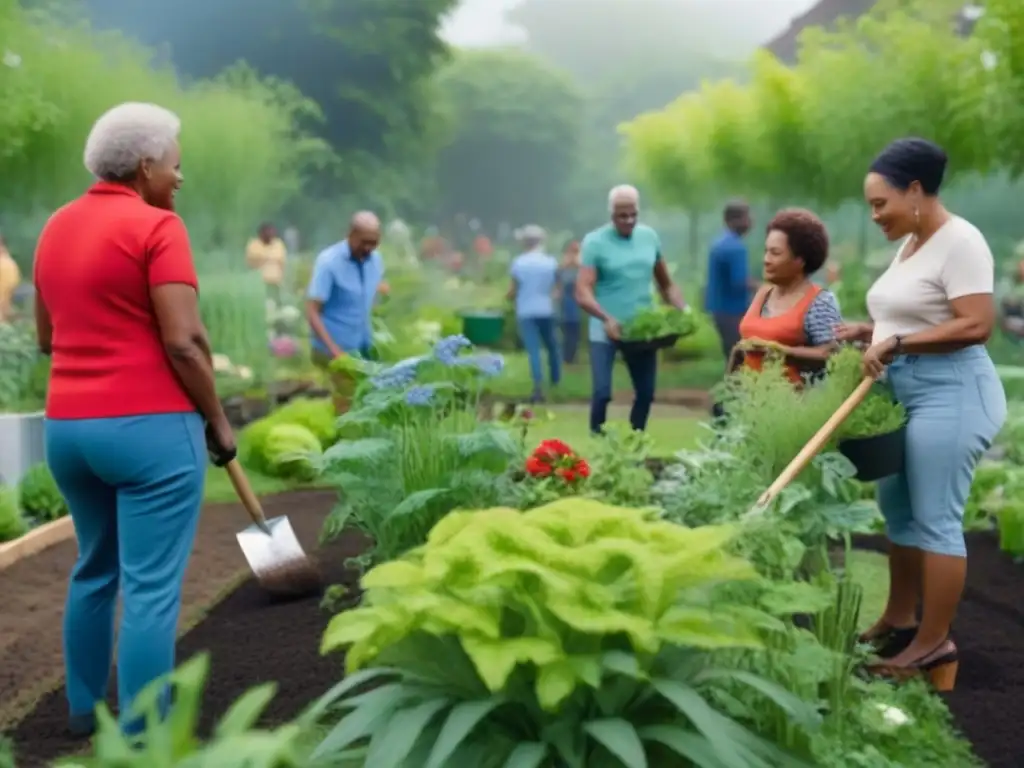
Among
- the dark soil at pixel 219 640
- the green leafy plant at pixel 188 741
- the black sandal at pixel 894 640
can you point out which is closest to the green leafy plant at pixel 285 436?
the dark soil at pixel 219 640

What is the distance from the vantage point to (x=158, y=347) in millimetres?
3363

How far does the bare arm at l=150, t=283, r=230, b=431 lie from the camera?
3.28 meters

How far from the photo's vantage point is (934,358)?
403 centimetres

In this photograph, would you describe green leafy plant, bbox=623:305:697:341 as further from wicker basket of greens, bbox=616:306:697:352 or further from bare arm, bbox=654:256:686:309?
bare arm, bbox=654:256:686:309

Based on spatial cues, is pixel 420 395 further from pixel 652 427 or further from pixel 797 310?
Answer: pixel 652 427

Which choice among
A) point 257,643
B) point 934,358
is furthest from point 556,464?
point 934,358

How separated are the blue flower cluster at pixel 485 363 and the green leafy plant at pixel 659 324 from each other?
86.2 inches

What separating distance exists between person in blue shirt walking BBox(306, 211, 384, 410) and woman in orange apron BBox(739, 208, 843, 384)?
131 inches

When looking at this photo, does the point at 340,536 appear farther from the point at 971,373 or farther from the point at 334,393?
the point at 971,373

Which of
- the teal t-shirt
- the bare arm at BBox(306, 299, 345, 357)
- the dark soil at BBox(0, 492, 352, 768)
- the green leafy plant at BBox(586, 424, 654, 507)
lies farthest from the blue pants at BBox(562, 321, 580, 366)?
the green leafy plant at BBox(586, 424, 654, 507)

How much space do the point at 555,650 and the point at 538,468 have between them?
9.01 ft

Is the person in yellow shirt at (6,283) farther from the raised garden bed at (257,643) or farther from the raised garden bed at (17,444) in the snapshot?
the raised garden bed at (257,643)

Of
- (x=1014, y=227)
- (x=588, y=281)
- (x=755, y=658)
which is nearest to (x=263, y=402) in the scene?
(x=588, y=281)

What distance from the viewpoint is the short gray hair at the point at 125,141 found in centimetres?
339
